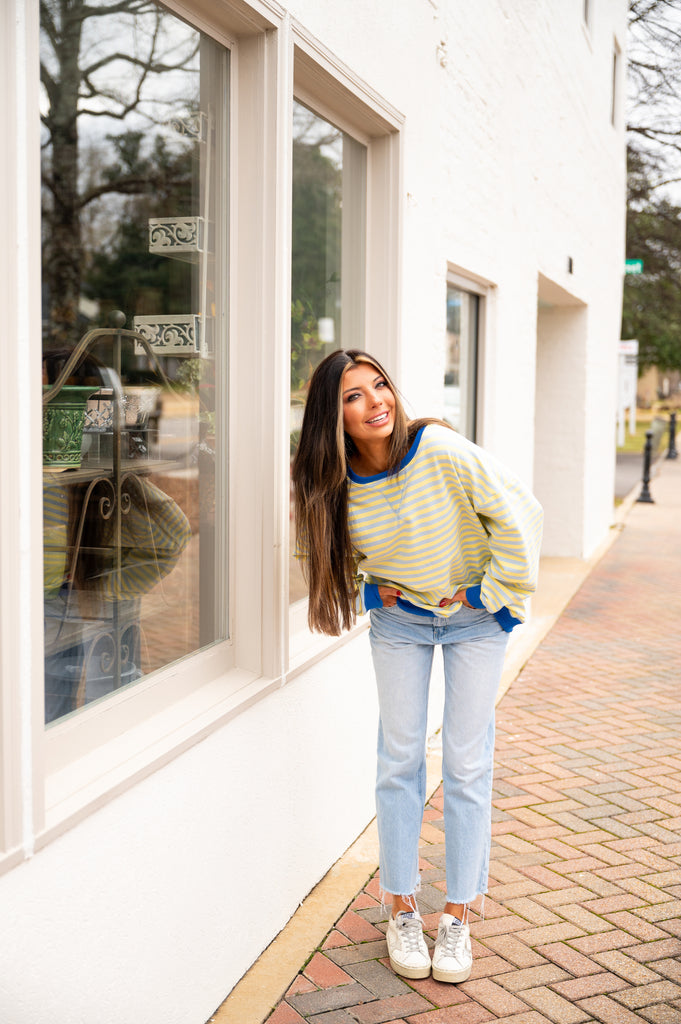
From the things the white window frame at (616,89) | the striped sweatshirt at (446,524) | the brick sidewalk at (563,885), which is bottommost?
the brick sidewalk at (563,885)

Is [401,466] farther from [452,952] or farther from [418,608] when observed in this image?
[452,952]

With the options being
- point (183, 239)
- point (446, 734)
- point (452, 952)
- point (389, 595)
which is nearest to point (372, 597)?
point (389, 595)

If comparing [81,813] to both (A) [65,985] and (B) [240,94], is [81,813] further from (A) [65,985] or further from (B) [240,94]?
(B) [240,94]

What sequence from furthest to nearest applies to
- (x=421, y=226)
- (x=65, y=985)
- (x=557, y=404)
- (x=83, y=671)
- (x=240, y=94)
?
(x=557, y=404) < (x=421, y=226) < (x=240, y=94) < (x=83, y=671) < (x=65, y=985)

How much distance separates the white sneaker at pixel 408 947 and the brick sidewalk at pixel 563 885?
4 cm

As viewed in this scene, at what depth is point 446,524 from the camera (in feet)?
9.59

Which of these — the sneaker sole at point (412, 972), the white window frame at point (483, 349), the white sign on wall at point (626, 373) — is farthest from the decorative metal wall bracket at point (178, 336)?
the white sign on wall at point (626, 373)

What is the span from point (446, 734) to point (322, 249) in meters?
1.94

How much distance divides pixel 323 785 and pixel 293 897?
0.40 meters

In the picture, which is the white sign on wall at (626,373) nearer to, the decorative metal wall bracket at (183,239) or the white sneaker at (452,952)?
the decorative metal wall bracket at (183,239)

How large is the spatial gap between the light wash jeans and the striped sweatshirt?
0.10 meters

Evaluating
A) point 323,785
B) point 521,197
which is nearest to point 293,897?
point 323,785

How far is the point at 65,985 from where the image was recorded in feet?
7.11

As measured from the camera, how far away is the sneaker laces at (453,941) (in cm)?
313
